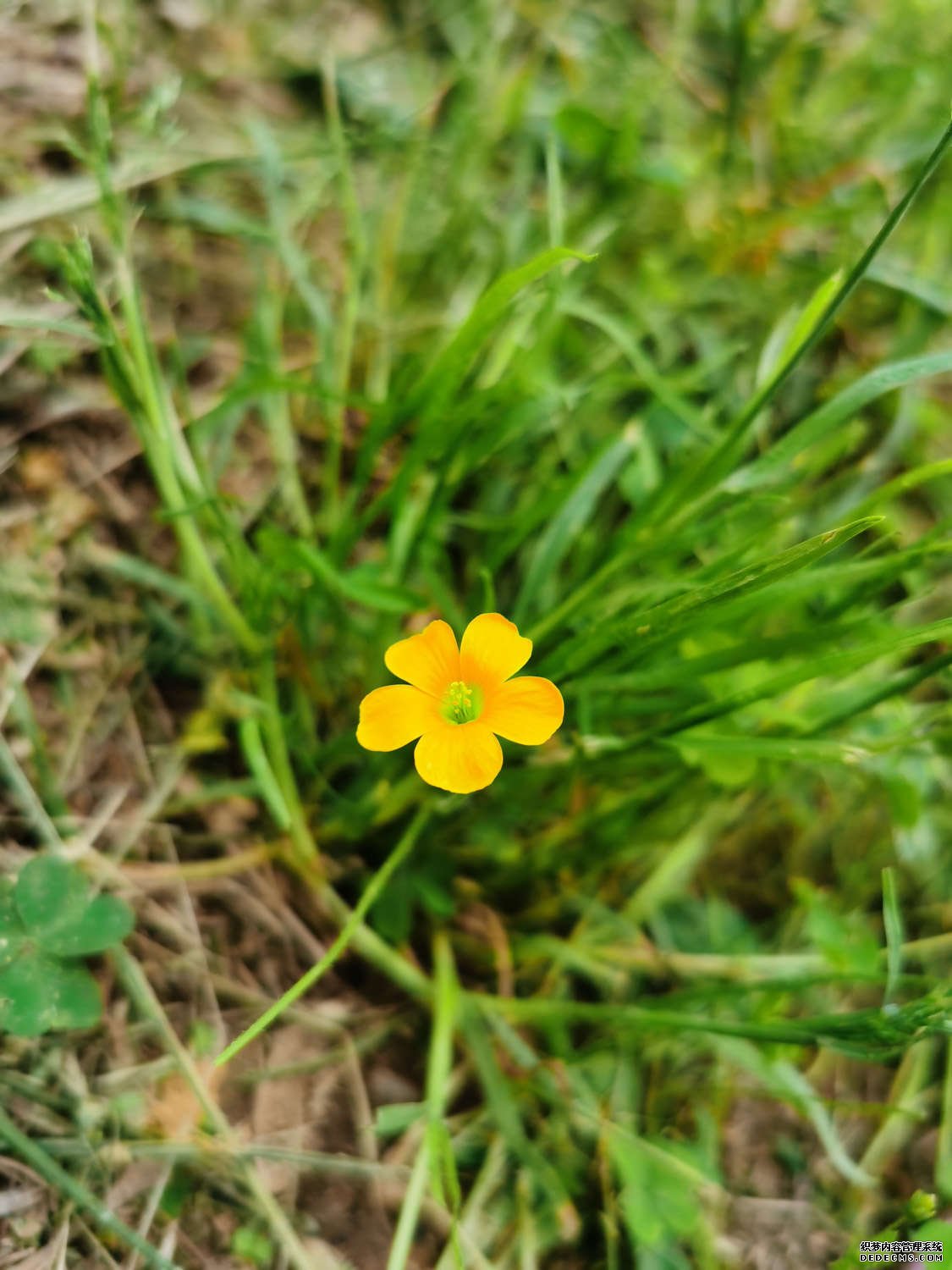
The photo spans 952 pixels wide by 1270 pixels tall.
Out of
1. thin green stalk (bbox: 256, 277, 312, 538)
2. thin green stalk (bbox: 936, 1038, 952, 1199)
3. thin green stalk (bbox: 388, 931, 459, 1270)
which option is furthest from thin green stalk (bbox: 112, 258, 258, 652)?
thin green stalk (bbox: 936, 1038, 952, 1199)

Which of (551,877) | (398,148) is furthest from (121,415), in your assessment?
(551,877)

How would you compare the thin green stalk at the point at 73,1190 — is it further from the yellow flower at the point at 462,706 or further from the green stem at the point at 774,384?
the green stem at the point at 774,384

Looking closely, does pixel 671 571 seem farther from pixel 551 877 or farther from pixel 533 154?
pixel 533 154

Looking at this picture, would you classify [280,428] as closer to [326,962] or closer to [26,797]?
[26,797]

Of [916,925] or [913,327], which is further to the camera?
[913,327]

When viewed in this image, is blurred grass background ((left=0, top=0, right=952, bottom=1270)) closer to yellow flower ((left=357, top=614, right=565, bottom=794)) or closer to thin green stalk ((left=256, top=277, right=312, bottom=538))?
thin green stalk ((left=256, top=277, right=312, bottom=538))

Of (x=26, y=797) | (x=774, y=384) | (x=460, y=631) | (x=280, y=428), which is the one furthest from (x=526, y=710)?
(x=280, y=428)
